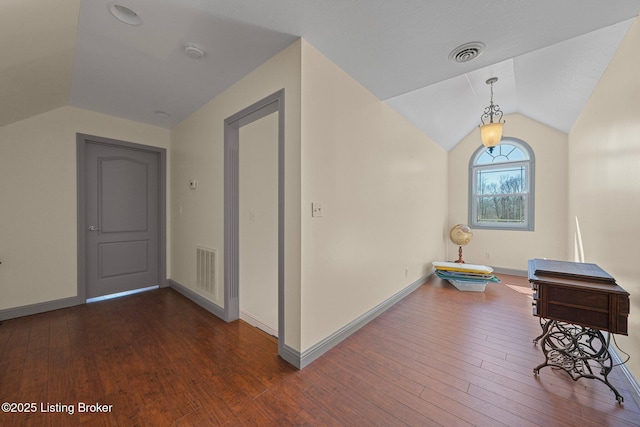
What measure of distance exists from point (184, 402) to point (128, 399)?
1.21 feet

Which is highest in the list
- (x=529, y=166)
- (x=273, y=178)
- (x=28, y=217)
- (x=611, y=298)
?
(x=529, y=166)

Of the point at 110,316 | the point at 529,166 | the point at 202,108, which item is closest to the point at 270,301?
the point at 110,316

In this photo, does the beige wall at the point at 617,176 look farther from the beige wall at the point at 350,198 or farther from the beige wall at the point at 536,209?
the beige wall at the point at 350,198

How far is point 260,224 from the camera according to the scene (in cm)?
306

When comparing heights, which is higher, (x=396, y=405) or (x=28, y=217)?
(x=28, y=217)

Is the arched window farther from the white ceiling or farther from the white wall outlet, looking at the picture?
the white wall outlet

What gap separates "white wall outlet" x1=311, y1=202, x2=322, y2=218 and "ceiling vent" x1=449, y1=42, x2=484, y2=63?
1721 mm

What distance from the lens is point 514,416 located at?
4.83 ft

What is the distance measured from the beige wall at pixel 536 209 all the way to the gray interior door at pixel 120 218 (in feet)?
19.1

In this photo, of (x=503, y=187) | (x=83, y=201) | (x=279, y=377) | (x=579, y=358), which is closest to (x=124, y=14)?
(x=83, y=201)

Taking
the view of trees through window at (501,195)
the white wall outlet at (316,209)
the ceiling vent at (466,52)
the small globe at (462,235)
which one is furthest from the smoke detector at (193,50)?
the view of trees through window at (501,195)

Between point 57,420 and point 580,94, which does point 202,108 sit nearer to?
point 57,420

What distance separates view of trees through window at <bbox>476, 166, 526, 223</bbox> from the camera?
15.5 ft

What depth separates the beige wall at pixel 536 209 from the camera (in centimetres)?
429
